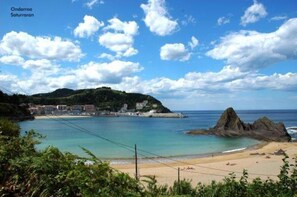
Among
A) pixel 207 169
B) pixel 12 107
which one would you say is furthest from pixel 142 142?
pixel 12 107

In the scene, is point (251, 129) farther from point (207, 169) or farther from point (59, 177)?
point (59, 177)

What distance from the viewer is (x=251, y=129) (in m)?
72.8

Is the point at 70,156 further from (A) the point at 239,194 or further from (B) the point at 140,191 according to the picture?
(A) the point at 239,194

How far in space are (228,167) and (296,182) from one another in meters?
26.6

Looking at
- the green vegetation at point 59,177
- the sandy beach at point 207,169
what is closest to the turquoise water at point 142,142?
the green vegetation at point 59,177

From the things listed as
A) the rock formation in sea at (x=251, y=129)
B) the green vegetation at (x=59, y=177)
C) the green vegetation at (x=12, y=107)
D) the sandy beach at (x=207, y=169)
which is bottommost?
the sandy beach at (x=207, y=169)

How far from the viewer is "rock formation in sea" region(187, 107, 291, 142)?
210 ft

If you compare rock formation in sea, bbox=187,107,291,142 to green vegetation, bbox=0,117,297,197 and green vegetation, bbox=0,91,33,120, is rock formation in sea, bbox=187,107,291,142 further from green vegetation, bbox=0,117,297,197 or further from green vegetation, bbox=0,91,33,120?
green vegetation, bbox=0,117,297,197

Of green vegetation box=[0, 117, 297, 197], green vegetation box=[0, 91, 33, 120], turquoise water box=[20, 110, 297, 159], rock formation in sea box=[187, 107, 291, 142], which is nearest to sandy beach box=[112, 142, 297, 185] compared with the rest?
turquoise water box=[20, 110, 297, 159]

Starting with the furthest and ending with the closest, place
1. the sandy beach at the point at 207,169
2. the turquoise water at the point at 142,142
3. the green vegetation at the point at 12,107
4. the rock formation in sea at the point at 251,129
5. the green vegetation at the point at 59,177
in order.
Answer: the green vegetation at the point at 12,107
the rock formation in sea at the point at 251,129
the turquoise water at the point at 142,142
the sandy beach at the point at 207,169
the green vegetation at the point at 59,177

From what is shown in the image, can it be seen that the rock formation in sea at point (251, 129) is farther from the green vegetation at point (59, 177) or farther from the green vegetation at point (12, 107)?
the green vegetation at point (59, 177)

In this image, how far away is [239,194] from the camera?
655cm

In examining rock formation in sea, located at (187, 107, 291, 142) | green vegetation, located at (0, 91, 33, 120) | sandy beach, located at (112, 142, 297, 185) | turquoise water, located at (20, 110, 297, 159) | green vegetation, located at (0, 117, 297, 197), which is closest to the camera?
green vegetation, located at (0, 117, 297, 197)

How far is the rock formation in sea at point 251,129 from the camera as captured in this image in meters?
64.1
